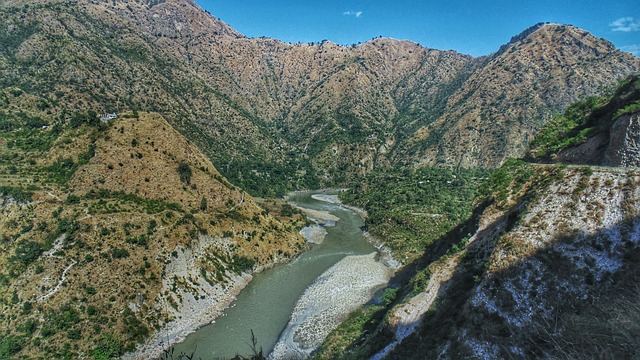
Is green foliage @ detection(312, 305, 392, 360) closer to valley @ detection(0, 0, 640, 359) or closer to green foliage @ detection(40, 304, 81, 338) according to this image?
valley @ detection(0, 0, 640, 359)

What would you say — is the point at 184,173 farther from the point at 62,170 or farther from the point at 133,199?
the point at 62,170

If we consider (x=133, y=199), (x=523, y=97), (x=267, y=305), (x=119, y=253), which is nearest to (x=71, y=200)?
(x=133, y=199)

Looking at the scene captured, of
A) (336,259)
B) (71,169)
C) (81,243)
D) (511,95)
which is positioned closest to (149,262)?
(81,243)

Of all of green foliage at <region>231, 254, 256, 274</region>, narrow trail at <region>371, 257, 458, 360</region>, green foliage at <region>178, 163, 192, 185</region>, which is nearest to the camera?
narrow trail at <region>371, 257, 458, 360</region>

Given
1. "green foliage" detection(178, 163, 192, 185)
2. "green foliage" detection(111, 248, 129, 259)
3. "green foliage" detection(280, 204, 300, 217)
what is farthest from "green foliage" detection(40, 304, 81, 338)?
"green foliage" detection(280, 204, 300, 217)

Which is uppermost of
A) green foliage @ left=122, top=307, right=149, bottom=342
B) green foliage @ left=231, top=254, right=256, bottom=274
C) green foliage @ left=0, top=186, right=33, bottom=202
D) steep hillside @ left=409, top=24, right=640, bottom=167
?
steep hillside @ left=409, top=24, right=640, bottom=167

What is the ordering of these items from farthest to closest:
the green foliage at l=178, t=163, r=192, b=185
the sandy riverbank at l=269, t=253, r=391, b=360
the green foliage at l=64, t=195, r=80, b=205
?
1. the green foliage at l=178, t=163, r=192, b=185
2. the green foliage at l=64, t=195, r=80, b=205
3. the sandy riverbank at l=269, t=253, r=391, b=360

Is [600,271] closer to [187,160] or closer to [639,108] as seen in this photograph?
[639,108]
